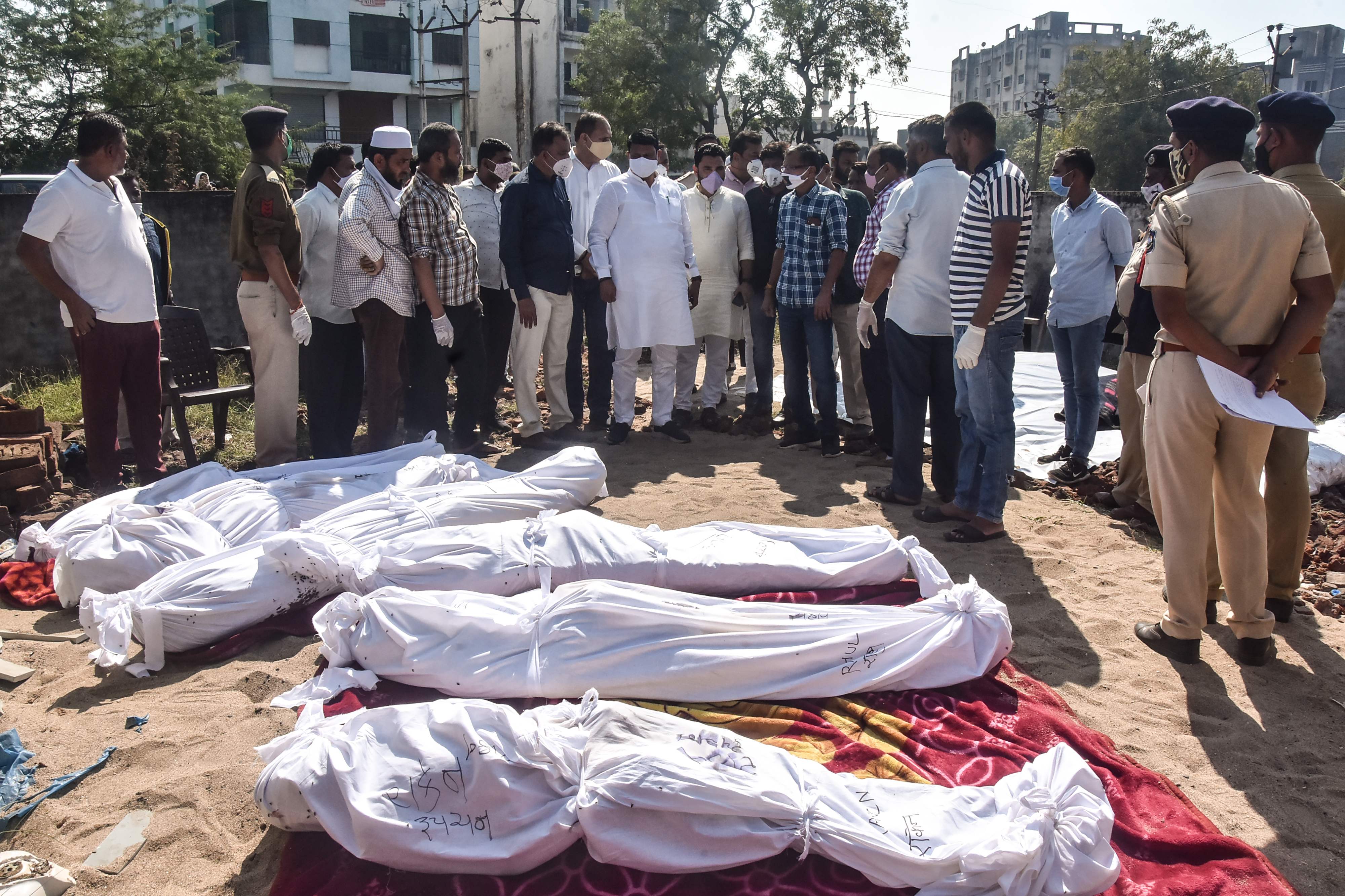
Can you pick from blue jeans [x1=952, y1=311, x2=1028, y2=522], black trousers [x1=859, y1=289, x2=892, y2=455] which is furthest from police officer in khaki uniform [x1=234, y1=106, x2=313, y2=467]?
blue jeans [x1=952, y1=311, x2=1028, y2=522]

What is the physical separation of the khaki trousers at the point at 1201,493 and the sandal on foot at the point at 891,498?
1.77 metres

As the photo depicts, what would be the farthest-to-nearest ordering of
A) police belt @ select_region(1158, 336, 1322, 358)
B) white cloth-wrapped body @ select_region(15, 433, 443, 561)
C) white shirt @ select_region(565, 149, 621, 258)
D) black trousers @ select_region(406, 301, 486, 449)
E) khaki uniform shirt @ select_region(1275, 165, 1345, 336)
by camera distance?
white shirt @ select_region(565, 149, 621, 258), black trousers @ select_region(406, 301, 486, 449), white cloth-wrapped body @ select_region(15, 433, 443, 561), khaki uniform shirt @ select_region(1275, 165, 1345, 336), police belt @ select_region(1158, 336, 1322, 358)

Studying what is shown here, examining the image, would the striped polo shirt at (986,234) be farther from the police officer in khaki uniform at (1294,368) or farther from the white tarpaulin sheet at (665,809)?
the white tarpaulin sheet at (665,809)

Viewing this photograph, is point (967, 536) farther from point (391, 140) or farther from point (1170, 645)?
point (391, 140)

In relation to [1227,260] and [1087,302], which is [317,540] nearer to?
[1227,260]

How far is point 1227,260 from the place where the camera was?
3.06 metres

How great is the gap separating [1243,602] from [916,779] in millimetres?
1633

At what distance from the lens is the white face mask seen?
6043 mm

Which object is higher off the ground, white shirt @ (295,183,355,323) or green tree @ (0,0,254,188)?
green tree @ (0,0,254,188)

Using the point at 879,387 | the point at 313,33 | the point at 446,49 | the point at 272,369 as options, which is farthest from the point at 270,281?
the point at 446,49

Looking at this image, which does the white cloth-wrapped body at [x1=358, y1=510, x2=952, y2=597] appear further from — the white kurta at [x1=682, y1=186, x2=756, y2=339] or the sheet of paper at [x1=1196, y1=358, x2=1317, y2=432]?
the white kurta at [x1=682, y1=186, x2=756, y2=339]

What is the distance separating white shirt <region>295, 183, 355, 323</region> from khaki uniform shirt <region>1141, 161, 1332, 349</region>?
4205 millimetres

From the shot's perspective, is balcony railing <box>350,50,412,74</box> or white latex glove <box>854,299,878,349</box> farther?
balcony railing <box>350,50,412,74</box>

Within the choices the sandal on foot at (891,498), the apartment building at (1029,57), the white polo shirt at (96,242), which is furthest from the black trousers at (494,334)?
the apartment building at (1029,57)
